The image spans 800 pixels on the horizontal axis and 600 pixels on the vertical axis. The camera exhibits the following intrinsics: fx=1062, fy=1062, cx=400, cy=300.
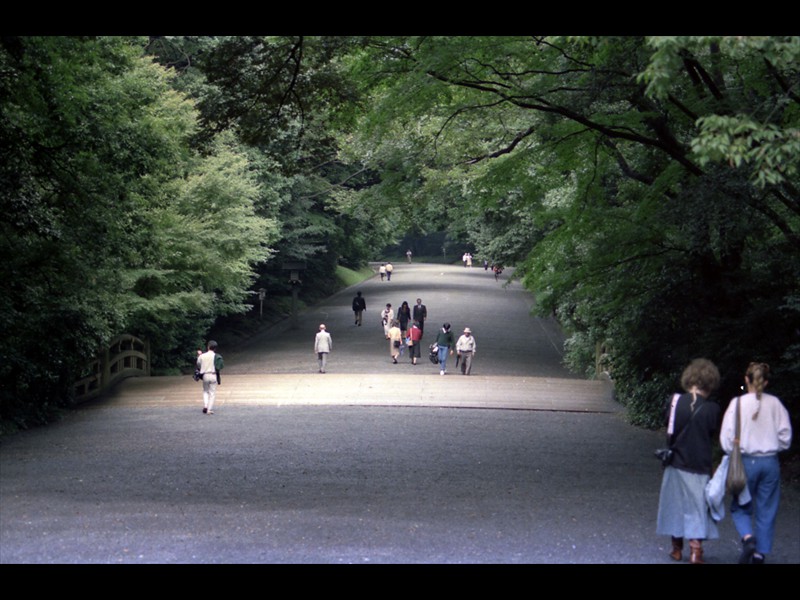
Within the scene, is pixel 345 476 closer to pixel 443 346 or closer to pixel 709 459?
pixel 709 459

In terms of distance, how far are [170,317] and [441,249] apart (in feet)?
300

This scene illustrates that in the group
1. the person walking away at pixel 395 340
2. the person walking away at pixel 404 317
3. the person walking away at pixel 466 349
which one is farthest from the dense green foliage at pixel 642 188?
the person walking away at pixel 404 317

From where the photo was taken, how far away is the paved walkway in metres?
8.99

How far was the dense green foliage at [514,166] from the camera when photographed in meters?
13.4

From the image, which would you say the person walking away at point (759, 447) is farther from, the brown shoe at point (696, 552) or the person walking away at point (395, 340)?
the person walking away at point (395, 340)

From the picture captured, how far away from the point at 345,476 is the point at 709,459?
5.99 m

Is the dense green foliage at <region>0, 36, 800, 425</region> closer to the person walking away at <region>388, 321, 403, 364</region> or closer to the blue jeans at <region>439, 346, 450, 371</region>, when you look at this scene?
the blue jeans at <region>439, 346, 450, 371</region>

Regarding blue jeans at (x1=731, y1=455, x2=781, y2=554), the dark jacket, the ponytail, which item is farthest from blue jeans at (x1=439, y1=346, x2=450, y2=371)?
the ponytail

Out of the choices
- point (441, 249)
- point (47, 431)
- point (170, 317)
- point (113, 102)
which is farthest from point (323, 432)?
point (441, 249)

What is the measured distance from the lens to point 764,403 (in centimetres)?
803

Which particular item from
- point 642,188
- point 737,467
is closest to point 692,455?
point 737,467

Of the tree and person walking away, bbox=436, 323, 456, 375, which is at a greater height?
the tree

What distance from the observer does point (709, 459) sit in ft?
27.2

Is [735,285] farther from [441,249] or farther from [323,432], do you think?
[441,249]
